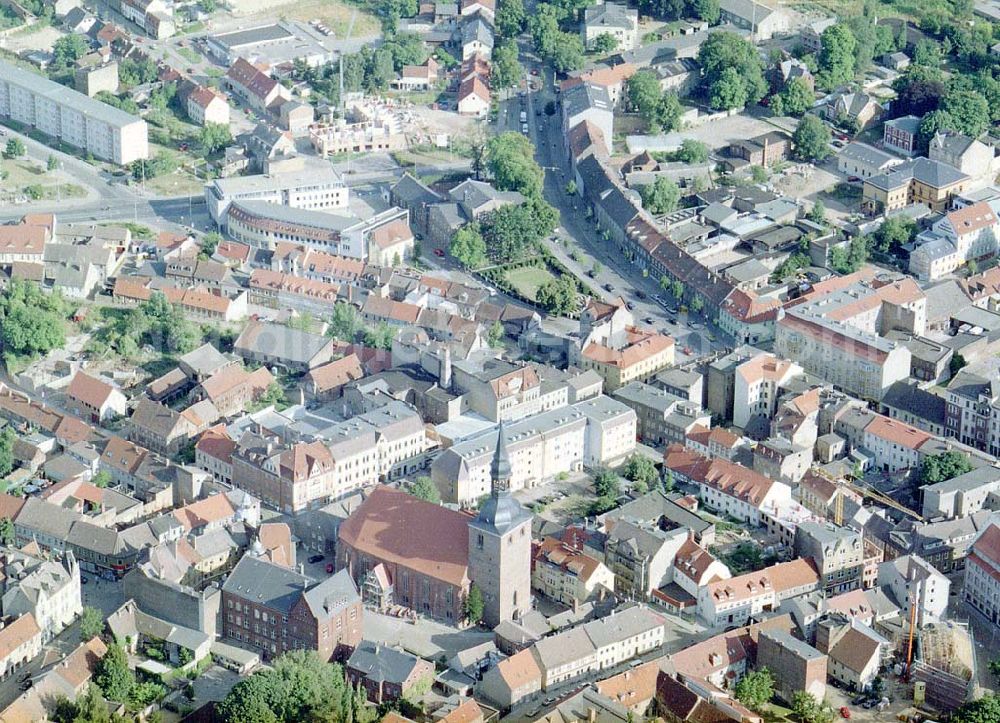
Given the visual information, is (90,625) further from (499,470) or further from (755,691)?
(755,691)

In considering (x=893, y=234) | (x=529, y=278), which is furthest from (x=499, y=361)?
(x=893, y=234)

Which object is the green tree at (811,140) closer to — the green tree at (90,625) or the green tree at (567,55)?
the green tree at (567,55)

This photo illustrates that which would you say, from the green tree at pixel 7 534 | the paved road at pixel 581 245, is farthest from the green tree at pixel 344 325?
the green tree at pixel 7 534

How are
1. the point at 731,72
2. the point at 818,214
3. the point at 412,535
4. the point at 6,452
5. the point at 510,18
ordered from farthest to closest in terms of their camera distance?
the point at 510,18, the point at 731,72, the point at 818,214, the point at 6,452, the point at 412,535

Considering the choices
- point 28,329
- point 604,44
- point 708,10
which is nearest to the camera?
point 28,329

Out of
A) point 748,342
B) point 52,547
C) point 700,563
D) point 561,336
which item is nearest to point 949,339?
point 748,342

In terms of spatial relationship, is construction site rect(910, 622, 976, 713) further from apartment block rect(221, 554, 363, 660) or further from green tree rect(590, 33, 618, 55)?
green tree rect(590, 33, 618, 55)

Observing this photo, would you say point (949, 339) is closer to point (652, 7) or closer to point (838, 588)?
point (838, 588)
